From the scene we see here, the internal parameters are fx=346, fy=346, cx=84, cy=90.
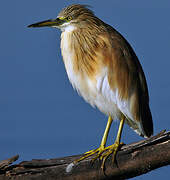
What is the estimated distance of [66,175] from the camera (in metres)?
2.09

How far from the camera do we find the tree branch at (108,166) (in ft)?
6.67

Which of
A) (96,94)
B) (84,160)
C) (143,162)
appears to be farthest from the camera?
(96,94)

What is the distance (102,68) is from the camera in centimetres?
227

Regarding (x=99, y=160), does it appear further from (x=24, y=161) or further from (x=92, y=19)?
(x=92, y=19)

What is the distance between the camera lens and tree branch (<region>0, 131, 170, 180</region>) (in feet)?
6.67

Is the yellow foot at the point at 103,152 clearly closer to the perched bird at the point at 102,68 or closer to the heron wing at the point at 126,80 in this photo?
the perched bird at the point at 102,68

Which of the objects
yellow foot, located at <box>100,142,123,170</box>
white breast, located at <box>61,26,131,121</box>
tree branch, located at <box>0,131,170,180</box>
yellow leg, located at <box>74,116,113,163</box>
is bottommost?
tree branch, located at <box>0,131,170,180</box>

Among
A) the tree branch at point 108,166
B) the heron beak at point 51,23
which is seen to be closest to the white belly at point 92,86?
the heron beak at point 51,23

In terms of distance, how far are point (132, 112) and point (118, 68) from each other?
330 mm

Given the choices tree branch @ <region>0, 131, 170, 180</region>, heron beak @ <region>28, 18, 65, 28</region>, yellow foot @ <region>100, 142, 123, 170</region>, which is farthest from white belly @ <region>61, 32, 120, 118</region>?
tree branch @ <region>0, 131, 170, 180</region>

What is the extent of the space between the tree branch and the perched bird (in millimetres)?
130

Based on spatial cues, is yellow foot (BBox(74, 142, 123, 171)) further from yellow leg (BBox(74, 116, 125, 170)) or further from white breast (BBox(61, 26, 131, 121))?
white breast (BBox(61, 26, 131, 121))

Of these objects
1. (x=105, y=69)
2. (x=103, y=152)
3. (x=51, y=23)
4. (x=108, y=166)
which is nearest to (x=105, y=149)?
(x=103, y=152)

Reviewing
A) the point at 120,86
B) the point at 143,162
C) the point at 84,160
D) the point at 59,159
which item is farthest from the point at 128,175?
the point at 120,86
